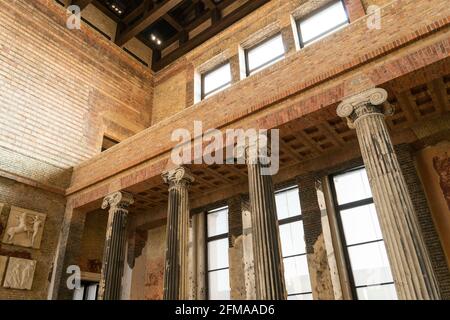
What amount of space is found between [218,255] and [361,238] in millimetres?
3938

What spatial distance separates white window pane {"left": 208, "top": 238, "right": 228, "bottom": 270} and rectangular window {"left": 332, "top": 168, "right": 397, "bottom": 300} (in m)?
3.31

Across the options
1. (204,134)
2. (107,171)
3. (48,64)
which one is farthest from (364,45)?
(48,64)

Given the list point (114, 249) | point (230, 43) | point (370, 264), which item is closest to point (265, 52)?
point (230, 43)

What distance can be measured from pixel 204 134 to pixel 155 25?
31.3 feet

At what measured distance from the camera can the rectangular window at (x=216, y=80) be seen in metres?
12.2

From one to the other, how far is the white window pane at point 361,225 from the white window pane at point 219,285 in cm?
341

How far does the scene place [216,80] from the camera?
1254cm

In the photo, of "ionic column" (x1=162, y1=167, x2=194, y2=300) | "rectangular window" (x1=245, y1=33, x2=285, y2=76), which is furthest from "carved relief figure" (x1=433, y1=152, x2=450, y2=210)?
"rectangular window" (x1=245, y1=33, x2=285, y2=76)

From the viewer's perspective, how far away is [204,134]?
7910 mm

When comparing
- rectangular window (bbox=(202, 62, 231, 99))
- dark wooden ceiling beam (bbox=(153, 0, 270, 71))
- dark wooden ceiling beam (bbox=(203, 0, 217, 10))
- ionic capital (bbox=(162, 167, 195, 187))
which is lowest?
ionic capital (bbox=(162, 167, 195, 187))

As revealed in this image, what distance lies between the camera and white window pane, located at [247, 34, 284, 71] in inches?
441

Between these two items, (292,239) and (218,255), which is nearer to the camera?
(292,239)

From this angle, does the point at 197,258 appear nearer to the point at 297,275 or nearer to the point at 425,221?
the point at 297,275

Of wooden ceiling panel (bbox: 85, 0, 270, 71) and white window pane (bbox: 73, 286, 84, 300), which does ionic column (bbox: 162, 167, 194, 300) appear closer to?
white window pane (bbox: 73, 286, 84, 300)
